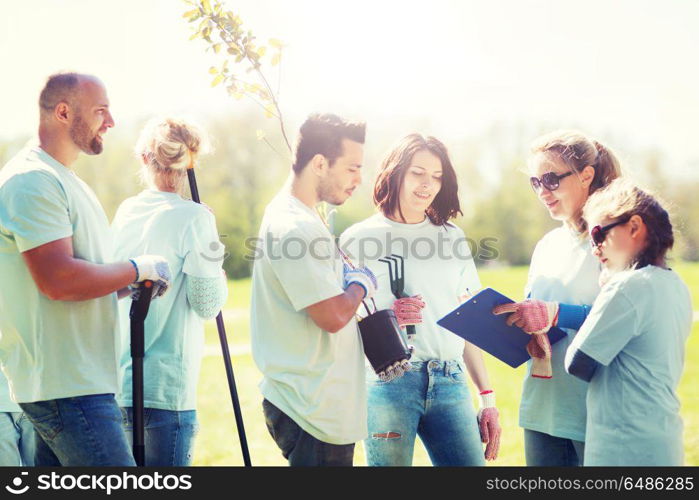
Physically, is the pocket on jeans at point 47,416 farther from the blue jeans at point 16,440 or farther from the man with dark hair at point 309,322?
the man with dark hair at point 309,322

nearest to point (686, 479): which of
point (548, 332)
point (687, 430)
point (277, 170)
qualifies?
point (548, 332)

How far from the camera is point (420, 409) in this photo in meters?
3.31

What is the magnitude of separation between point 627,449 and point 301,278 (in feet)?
4.26

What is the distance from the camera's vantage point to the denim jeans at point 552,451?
3.19m

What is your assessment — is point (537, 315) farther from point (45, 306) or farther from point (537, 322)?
point (45, 306)

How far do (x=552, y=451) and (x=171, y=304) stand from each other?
1.63 meters

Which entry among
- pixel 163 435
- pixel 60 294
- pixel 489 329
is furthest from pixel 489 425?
pixel 60 294

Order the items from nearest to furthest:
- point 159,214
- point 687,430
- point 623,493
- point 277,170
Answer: point 623,493
point 159,214
point 687,430
point 277,170

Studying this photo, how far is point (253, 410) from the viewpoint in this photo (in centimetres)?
1574

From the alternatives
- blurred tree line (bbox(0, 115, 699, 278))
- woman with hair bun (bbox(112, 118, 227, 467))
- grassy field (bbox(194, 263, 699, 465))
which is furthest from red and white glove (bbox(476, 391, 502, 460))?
blurred tree line (bbox(0, 115, 699, 278))

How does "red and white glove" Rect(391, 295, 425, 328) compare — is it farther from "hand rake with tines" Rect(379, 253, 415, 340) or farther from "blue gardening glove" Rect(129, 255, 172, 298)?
"blue gardening glove" Rect(129, 255, 172, 298)

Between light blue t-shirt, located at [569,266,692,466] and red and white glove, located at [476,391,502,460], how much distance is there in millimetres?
689

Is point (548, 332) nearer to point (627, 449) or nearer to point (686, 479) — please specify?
point (627, 449)

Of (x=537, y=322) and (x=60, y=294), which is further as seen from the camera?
(x=537, y=322)
